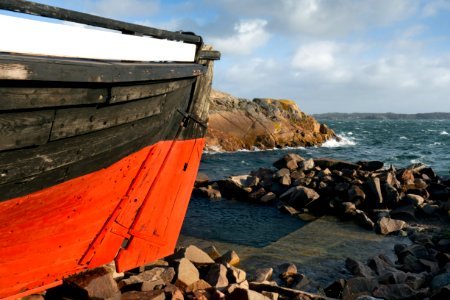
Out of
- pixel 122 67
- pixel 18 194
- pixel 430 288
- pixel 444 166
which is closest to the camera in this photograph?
pixel 18 194

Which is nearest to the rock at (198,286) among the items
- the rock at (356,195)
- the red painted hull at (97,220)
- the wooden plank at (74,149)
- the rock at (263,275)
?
the red painted hull at (97,220)

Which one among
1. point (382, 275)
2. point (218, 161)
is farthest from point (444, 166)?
point (382, 275)

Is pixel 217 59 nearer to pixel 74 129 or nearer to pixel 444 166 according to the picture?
pixel 74 129

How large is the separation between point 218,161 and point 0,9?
2233 cm

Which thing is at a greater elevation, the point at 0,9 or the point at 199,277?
the point at 0,9

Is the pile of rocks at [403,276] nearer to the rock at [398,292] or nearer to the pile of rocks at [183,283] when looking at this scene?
the rock at [398,292]

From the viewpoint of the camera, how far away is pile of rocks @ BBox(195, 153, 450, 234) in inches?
456

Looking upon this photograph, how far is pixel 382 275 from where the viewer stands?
6.47 m

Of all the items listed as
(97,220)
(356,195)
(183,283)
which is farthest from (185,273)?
(356,195)

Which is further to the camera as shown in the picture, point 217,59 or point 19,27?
point 217,59

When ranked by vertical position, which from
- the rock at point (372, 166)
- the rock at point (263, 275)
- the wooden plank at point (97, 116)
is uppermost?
the wooden plank at point (97, 116)

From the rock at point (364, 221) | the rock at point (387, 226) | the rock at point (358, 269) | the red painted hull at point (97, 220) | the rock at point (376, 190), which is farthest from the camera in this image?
the rock at point (376, 190)

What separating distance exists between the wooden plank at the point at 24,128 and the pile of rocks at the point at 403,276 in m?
4.80

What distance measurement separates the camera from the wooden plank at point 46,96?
8.07 ft
